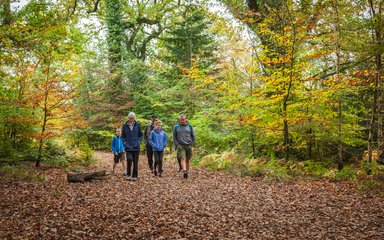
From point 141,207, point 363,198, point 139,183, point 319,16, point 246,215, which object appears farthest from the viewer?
point 319,16

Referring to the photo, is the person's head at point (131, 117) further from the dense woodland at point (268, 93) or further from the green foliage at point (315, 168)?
the green foliage at point (315, 168)

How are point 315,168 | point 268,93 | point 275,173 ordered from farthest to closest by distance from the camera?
1. point 268,93
2. point 315,168
3. point 275,173

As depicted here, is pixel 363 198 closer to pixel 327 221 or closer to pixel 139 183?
pixel 327 221

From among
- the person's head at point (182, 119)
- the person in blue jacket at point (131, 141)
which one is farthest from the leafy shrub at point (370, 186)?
the person in blue jacket at point (131, 141)

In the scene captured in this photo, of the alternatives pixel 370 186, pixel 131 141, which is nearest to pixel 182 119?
pixel 131 141

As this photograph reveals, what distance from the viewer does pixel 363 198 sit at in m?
7.04

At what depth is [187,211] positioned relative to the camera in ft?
19.7

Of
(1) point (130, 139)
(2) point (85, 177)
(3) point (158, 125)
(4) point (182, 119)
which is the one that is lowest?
(2) point (85, 177)

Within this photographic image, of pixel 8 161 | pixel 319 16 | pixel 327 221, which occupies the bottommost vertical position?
pixel 327 221

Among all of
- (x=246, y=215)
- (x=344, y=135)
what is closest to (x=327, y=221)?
(x=246, y=215)

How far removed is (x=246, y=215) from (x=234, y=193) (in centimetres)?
194

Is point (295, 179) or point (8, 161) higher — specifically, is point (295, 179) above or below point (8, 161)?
below

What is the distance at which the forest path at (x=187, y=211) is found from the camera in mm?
4789

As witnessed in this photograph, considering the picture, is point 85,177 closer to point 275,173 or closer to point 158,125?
point 158,125
